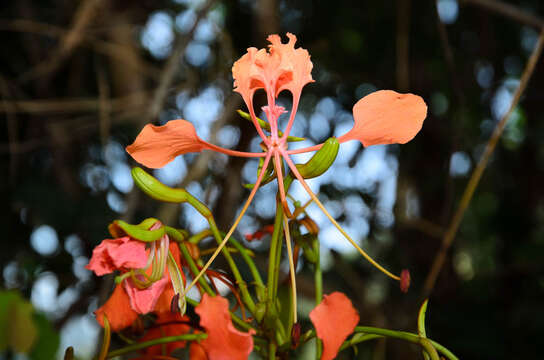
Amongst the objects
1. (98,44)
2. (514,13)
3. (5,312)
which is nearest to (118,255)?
(5,312)

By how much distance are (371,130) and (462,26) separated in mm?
1188

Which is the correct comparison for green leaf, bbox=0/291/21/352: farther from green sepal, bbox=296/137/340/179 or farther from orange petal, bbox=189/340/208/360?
green sepal, bbox=296/137/340/179

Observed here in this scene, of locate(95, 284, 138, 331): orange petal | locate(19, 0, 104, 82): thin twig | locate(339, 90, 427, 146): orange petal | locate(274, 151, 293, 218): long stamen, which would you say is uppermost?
locate(19, 0, 104, 82): thin twig

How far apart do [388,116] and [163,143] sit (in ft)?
0.58

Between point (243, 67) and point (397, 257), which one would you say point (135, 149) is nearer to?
point (243, 67)

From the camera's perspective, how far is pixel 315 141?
149cm

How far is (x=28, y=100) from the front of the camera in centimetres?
136

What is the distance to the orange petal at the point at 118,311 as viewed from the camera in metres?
0.42

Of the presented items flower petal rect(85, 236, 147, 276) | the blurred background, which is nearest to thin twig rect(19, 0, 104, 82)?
the blurred background

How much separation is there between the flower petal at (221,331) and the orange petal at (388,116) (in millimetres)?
163

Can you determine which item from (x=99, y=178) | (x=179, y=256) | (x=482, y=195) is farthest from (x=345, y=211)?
(x=179, y=256)

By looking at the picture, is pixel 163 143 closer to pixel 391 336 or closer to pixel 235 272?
pixel 235 272

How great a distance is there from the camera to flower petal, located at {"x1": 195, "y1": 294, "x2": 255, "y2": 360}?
355 millimetres

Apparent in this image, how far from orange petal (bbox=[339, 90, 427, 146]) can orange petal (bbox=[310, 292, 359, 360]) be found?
0.42 ft
